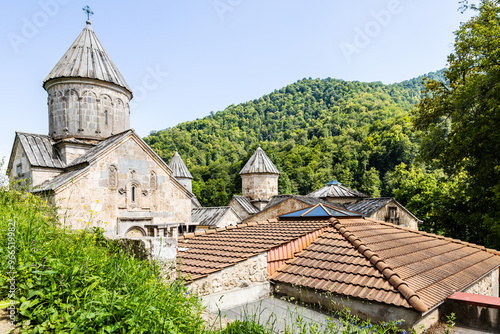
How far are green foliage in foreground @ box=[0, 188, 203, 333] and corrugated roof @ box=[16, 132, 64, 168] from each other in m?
10.0

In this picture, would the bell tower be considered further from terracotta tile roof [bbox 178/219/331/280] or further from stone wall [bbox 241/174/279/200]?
stone wall [bbox 241/174/279/200]

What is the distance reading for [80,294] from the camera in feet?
8.79

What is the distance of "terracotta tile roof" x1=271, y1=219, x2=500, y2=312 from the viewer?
5.29 meters

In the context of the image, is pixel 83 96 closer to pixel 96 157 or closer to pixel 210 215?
pixel 96 157

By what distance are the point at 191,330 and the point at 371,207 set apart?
17.1 metres

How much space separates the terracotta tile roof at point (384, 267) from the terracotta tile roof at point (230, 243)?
26.2 inches

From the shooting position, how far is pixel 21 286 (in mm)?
2584

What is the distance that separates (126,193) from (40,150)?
4.36 metres

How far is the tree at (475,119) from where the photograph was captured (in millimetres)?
11881

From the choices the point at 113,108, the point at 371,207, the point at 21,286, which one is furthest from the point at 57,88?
the point at 371,207

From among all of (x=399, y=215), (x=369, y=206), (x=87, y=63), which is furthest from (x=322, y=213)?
(x=87, y=63)

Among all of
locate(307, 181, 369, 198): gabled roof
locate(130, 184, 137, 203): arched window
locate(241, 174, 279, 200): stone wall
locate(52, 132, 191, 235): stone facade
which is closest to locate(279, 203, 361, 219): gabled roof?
locate(52, 132, 191, 235): stone facade

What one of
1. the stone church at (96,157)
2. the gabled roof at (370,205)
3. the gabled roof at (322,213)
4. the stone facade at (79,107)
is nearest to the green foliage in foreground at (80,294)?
the gabled roof at (322,213)

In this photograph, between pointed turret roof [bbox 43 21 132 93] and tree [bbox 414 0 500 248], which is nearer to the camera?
tree [bbox 414 0 500 248]
